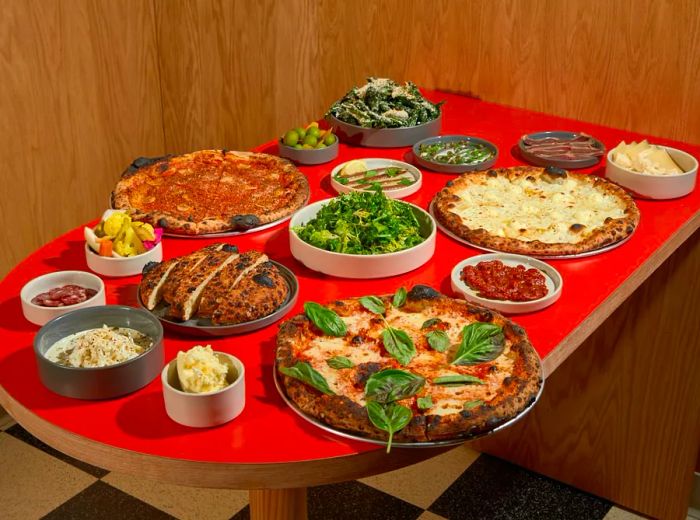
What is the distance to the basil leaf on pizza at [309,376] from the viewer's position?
1.82 m

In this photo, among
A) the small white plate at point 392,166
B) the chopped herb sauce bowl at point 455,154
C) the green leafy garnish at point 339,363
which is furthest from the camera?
the chopped herb sauce bowl at point 455,154

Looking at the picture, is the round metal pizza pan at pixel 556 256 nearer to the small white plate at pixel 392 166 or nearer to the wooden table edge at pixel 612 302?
the wooden table edge at pixel 612 302

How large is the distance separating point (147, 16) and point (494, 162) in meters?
2.13

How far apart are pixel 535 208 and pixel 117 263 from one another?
121cm

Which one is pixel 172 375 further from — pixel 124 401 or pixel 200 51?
pixel 200 51

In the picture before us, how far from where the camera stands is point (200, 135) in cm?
464

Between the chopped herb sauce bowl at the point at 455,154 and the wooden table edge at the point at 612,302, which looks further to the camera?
the chopped herb sauce bowl at the point at 455,154

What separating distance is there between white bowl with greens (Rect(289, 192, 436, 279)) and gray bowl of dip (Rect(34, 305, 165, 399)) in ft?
1.81

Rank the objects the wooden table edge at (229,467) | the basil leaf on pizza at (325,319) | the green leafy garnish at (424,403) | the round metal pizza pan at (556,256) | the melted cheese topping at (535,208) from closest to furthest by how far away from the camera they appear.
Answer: the wooden table edge at (229,467), the green leafy garnish at (424,403), the basil leaf on pizza at (325,319), the round metal pizza pan at (556,256), the melted cheese topping at (535,208)

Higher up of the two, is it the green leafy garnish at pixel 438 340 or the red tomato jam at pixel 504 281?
the red tomato jam at pixel 504 281

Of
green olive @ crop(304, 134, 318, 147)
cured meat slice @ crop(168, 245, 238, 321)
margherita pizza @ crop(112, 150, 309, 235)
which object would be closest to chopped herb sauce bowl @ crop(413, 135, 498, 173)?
green olive @ crop(304, 134, 318, 147)

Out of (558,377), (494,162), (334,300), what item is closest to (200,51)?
(494,162)

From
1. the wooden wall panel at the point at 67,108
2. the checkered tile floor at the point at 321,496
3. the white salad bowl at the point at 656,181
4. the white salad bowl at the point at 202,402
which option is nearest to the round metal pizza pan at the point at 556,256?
the white salad bowl at the point at 656,181

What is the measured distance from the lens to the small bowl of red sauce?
6.77ft
